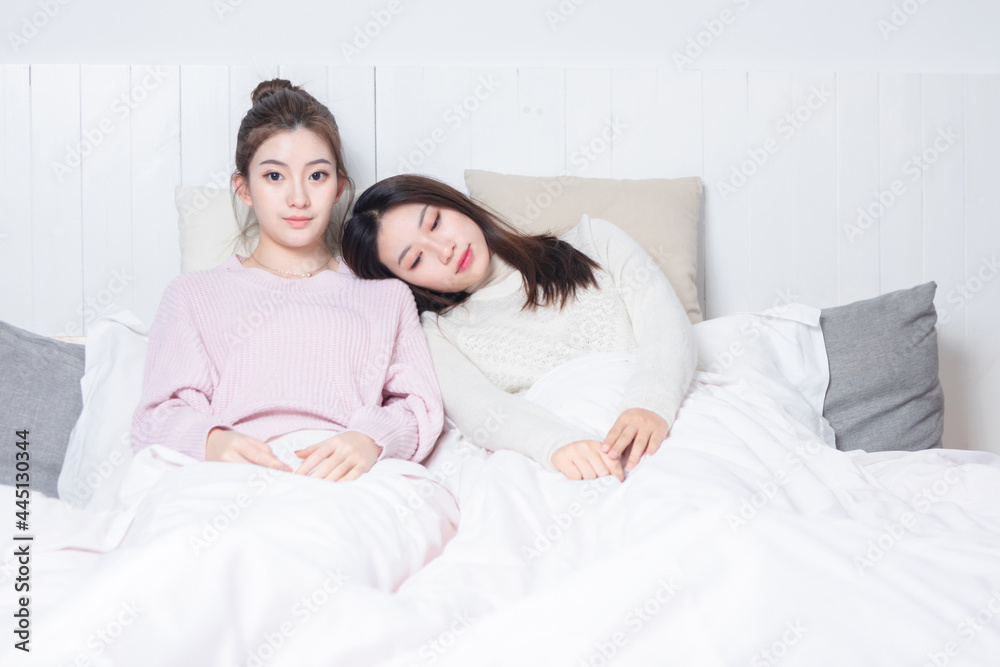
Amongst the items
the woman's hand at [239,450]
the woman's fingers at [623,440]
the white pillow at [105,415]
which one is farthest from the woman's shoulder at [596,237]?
the white pillow at [105,415]

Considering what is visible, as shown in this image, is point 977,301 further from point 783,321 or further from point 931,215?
point 783,321

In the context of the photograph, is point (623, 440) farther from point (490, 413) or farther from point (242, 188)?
point (242, 188)

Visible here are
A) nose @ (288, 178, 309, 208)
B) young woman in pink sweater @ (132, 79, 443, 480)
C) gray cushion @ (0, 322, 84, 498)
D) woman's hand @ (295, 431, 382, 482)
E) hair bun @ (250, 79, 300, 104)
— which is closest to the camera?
woman's hand @ (295, 431, 382, 482)

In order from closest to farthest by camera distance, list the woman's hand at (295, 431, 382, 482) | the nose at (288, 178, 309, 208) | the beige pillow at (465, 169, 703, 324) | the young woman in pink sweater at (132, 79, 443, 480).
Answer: the woman's hand at (295, 431, 382, 482)
the young woman in pink sweater at (132, 79, 443, 480)
the nose at (288, 178, 309, 208)
the beige pillow at (465, 169, 703, 324)

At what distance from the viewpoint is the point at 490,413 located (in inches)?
46.2

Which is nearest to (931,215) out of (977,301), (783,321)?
(977,301)

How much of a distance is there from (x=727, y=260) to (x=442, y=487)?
3.44 feet

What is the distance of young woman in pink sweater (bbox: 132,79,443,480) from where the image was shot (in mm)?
1074

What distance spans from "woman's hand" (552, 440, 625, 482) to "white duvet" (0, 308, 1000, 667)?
4 centimetres

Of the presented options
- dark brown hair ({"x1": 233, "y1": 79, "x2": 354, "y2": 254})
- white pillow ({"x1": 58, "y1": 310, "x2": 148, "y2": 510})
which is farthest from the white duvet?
dark brown hair ({"x1": 233, "y1": 79, "x2": 354, "y2": 254})

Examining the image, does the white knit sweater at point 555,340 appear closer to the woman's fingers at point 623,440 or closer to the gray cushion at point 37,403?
the woman's fingers at point 623,440

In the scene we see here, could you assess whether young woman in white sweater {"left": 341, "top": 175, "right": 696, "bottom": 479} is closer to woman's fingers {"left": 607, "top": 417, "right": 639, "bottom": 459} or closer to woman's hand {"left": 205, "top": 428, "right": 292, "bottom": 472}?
woman's fingers {"left": 607, "top": 417, "right": 639, "bottom": 459}

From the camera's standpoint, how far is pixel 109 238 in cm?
165

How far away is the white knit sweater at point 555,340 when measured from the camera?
114 cm
